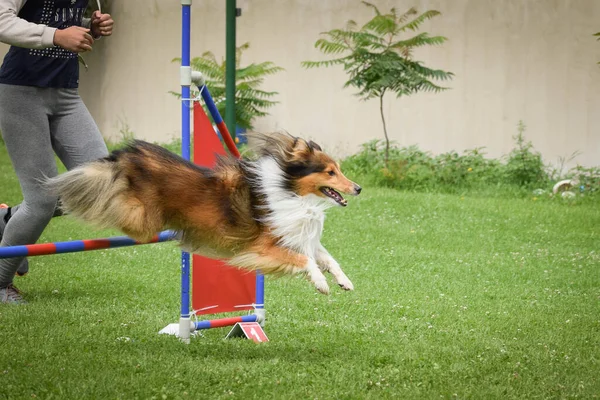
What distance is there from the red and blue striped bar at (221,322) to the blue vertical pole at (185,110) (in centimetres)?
18

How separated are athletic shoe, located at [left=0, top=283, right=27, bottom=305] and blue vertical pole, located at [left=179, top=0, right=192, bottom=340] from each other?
1.51m

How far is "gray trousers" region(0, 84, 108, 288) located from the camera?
16.3 ft

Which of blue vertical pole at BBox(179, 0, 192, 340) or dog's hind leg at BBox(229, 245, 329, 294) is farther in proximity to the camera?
blue vertical pole at BBox(179, 0, 192, 340)

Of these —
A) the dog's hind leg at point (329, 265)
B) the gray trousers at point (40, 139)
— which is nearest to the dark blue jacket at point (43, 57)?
the gray trousers at point (40, 139)

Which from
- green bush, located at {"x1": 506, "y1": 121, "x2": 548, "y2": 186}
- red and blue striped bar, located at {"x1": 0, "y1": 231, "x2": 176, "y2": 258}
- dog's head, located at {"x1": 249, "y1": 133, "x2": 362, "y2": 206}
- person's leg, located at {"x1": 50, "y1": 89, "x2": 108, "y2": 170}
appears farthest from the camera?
green bush, located at {"x1": 506, "y1": 121, "x2": 548, "y2": 186}

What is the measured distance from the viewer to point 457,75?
12516mm

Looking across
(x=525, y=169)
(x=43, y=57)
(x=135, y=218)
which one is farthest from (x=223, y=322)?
(x=525, y=169)

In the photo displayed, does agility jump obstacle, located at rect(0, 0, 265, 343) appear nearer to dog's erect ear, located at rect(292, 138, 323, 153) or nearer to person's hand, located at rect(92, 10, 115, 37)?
person's hand, located at rect(92, 10, 115, 37)

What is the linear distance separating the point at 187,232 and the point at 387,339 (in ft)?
5.05

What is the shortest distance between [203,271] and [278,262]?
88 centimetres

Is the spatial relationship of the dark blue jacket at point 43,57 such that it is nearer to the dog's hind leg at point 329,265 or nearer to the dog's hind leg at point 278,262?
the dog's hind leg at point 278,262

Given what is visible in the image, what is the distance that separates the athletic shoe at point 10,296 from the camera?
5707 mm

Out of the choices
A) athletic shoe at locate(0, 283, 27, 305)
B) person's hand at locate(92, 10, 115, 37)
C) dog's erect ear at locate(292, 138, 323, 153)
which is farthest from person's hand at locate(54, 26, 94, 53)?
athletic shoe at locate(0, 283, 27, 305)

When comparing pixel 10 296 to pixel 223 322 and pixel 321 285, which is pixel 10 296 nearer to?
pixel 223 322
